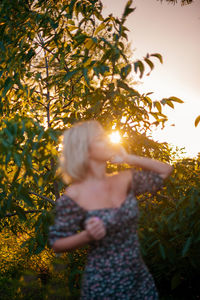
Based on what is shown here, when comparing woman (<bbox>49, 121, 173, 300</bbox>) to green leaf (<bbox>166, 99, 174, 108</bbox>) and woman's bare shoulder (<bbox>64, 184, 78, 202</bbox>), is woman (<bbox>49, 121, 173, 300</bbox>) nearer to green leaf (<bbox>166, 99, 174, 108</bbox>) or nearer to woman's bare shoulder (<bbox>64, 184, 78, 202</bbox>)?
woman's bare shoulder (<bbox>64, 184, 78, 202</bbox>)

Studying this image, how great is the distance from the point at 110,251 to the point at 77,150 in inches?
32.2

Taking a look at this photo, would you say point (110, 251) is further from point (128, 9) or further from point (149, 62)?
point (128, 9)

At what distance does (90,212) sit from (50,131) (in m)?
1.22

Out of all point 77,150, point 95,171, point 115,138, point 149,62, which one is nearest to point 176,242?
point 115,138

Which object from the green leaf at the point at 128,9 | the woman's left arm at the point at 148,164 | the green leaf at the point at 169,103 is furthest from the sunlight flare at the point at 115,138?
the green leaf at the point at 128,9

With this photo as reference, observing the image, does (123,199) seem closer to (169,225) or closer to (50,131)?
(169,225)

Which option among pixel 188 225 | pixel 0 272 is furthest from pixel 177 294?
pixel 0 272

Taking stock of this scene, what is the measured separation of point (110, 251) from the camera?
195 cm

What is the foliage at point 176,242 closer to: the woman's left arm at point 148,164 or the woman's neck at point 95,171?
the woman's left arm at point 148,164

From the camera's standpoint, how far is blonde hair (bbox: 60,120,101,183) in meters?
1.96

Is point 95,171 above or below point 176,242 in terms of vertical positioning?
above

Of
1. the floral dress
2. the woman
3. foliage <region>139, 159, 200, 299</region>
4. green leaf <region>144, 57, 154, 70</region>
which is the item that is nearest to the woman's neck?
the woman

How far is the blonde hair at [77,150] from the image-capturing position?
196cm

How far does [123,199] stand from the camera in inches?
79.2
